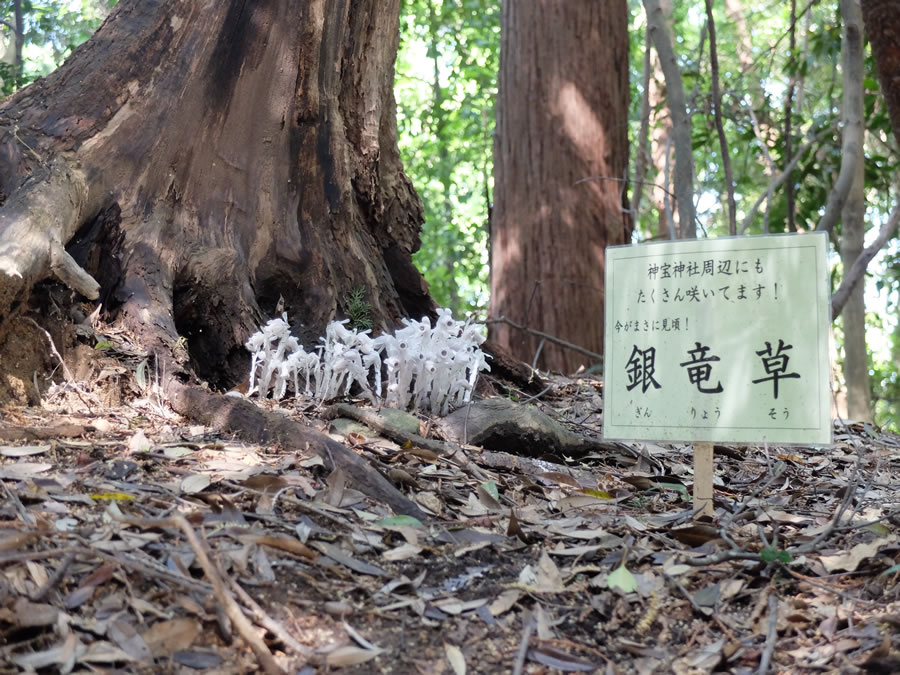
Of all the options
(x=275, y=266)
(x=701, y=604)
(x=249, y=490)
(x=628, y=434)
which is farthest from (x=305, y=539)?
(x=275, y=266)

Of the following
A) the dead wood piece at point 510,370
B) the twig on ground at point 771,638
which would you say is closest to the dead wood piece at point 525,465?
the twig on ground at point 771,638

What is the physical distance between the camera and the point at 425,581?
1.96 metres

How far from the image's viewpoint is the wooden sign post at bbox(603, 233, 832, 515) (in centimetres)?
242

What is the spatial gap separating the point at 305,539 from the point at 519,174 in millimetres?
4531

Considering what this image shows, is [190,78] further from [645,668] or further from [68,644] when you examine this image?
[645,668]

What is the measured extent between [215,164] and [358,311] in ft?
2.96

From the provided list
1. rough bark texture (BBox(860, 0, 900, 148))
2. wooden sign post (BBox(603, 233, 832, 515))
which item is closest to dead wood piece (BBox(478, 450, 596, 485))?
wooden sign post (BBox(603, 233, 832, 515))

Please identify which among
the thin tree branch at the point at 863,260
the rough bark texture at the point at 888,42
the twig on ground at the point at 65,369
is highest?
the rough bark texture at the point at 888,42

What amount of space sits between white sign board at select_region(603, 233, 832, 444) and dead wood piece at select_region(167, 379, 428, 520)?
2.50 feet

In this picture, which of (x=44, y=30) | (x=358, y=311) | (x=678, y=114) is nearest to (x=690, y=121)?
(x=678, y=114)

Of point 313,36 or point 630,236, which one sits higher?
point 313,36

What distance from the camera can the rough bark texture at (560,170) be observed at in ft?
19.4

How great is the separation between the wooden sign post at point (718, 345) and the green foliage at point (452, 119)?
7250 mm

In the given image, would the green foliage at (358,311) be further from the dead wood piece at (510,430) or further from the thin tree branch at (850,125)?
the thin tree branch at (850,125)
